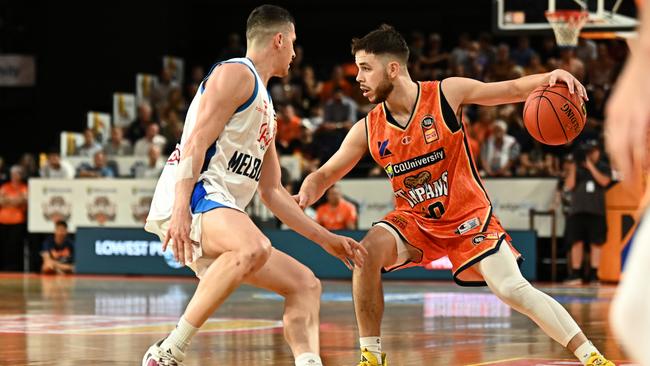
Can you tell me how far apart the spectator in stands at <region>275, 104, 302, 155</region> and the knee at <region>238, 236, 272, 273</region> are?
1376 cm

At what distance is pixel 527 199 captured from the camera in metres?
16.5

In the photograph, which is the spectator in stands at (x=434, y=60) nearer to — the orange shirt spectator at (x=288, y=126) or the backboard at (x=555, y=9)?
the orange shirt spectator at (x=288, y=126)

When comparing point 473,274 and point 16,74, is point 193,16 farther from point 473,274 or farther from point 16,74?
point 473,274

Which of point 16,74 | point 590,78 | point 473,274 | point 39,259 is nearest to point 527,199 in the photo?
point 590,78

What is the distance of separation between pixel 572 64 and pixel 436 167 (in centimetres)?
1202

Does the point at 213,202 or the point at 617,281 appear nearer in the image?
the point at 213,202

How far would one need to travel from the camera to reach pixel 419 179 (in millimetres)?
6742

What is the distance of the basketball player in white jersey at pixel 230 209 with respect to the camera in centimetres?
531

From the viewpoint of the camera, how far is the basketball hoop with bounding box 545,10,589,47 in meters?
14.3

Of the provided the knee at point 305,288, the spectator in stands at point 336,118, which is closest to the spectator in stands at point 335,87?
the spectator in stands at point 336,118

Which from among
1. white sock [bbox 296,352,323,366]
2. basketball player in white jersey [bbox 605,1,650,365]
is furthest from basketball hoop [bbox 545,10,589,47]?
basketball player in white jersey [bbox 605,1,650,365]

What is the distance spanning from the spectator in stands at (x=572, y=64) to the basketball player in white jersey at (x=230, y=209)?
1250cm

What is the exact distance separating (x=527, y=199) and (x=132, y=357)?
1001cm

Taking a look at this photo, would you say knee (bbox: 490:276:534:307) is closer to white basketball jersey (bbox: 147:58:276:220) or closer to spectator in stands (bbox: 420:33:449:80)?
white basketball jersey (bbox: 147:58:276:220)
